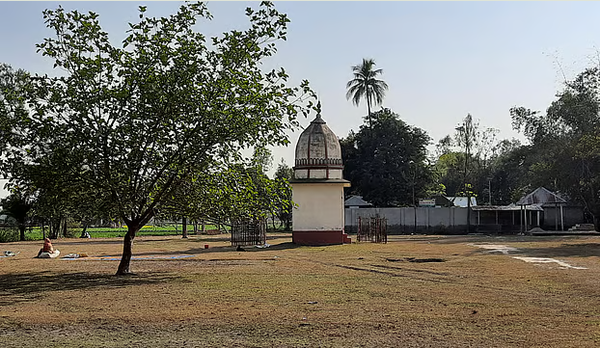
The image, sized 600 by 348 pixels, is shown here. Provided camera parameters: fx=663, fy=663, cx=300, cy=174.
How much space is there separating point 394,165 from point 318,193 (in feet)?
89.6

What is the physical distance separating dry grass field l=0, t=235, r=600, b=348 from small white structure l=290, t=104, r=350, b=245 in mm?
14572

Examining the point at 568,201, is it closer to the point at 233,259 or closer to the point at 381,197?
the point at 381,197

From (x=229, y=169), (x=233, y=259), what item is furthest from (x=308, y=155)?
(x=229, y=169)

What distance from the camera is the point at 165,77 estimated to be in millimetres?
17656

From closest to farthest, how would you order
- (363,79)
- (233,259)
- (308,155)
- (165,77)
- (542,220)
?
(165,77), (233,259), (308,155), (542,220), (363,79)

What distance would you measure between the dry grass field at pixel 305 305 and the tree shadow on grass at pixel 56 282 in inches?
1.2

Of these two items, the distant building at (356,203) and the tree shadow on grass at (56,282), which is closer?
the tree shadow on grass at (56,282)

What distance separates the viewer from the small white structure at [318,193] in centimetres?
3788

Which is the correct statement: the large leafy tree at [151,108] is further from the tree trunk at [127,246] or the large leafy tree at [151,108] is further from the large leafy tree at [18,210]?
the large leafy tree at [18,210]

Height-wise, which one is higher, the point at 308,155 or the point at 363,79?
the point at 363,79

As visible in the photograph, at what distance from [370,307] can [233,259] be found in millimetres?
14315

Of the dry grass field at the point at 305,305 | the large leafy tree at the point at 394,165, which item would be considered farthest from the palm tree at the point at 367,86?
the dry grass field at the point at 305,305

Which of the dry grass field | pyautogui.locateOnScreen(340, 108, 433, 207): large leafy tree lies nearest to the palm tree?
pyautogui.locateOnScreen(340, 108, 433, 207): large leafy tree

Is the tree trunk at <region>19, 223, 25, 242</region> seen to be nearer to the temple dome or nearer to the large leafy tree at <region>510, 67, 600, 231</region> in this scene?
the temple dome
